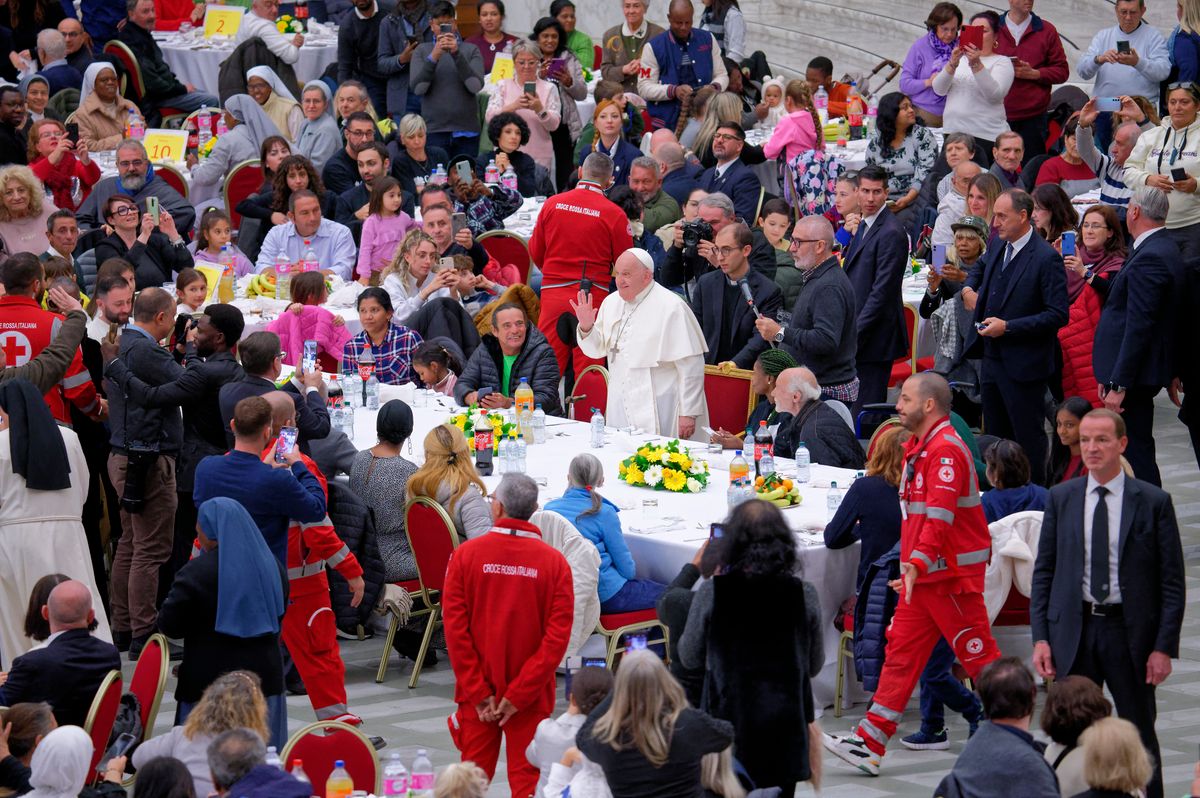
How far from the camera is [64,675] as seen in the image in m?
6.95

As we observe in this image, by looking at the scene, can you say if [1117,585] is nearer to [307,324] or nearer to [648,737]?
[648,737]

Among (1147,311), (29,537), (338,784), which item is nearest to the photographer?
(338,784)

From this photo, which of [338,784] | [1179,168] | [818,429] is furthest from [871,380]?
[338,784]

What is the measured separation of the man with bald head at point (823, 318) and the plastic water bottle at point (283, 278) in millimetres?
3417

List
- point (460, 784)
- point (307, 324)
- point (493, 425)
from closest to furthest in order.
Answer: point (460, 784), point (493, 425), point (307, 324)

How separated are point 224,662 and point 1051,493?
308 centimetres

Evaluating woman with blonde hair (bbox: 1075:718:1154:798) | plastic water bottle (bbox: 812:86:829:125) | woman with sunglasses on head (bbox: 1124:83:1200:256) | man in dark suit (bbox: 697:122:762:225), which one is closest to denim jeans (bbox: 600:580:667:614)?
woman with blonde hair (bbox: 1075:718:1154:798)

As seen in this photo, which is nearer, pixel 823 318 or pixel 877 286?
pixel 823 318

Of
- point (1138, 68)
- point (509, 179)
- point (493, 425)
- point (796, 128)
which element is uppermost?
point (1138, 68)

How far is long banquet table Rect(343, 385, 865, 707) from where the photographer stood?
8.64 meters

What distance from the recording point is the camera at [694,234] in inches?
473

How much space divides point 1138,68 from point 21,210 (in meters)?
8.45

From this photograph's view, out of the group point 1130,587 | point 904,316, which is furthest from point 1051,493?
point 904,316

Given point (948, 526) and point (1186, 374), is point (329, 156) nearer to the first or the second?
point (1186, 374)
